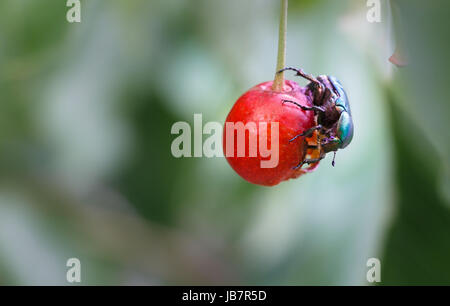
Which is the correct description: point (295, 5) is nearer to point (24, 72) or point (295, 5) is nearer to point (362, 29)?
point (362, 29)

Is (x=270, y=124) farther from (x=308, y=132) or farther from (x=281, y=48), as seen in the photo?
(x=281, y=48)

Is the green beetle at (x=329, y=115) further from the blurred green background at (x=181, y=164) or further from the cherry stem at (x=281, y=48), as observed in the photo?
the blurred green background at (x=181, y=164)

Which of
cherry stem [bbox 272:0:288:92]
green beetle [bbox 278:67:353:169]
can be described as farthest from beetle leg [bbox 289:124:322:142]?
cherry stem [bbox 272:0:288:92]

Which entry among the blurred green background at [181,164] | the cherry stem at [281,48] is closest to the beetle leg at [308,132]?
the cherry stem at [281,48]

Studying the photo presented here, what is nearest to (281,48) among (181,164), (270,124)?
(270,124)

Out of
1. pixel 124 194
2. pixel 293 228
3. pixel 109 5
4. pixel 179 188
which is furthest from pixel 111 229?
pixel 109 5
